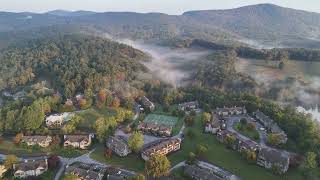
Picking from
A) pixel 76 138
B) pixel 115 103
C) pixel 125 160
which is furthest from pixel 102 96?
pixel 125 160

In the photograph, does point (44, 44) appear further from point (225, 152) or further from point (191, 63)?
point (225, 152)

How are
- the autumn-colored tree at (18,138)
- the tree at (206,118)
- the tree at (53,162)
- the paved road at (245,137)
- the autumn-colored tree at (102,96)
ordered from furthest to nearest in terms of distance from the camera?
the autumn-colored tree at (102,96) → the tree at (206,118) → the autumn-colored tree at (18,138) → the paved road at (245,137) → the tree at (53,162)

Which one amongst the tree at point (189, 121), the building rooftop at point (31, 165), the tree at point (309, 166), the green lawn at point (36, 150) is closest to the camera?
the tree at point (309, 166)

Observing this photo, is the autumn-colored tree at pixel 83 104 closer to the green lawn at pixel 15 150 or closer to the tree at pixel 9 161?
the green lawn at pixel 15 150

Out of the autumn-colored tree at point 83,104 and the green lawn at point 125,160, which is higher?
the autumn-colored tree at point 83,104

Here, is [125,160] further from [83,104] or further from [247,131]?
[83,104]

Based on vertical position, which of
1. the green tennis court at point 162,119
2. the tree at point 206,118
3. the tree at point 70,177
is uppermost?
the tree at point 206,118

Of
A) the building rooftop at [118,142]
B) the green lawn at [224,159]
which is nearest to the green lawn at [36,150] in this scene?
the building rooftop at [118,142]
